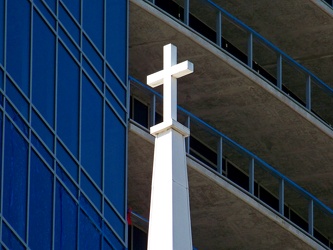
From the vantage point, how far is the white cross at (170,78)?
21.6m

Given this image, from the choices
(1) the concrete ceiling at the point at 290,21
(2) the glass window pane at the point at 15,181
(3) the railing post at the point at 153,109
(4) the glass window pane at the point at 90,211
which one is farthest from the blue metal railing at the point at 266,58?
(2) the glass window pane at the point at 15,181

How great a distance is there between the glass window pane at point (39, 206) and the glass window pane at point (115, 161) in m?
2.76

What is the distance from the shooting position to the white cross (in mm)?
21594

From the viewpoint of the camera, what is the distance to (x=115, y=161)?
36.3 metres

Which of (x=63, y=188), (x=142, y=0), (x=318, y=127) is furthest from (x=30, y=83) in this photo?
(x=318, y=127)

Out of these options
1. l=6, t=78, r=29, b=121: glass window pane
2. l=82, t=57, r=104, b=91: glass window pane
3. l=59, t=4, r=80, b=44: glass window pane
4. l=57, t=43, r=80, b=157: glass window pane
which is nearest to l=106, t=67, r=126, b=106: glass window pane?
l=82, t=57, r=104, b=91: glass window pane

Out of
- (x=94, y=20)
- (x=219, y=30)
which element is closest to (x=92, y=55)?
(x=94, y=20)

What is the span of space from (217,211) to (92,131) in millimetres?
4474

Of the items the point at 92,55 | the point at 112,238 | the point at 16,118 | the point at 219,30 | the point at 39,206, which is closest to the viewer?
the point at 16,118

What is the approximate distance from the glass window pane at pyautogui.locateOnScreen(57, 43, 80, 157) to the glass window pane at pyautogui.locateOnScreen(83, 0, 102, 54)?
52.3 inches

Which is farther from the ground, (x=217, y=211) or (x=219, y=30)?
(x=219, y=30)

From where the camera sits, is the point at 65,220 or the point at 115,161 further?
the point at 115,161

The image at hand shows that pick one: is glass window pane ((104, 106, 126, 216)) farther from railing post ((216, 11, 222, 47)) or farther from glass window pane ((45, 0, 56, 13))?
railing post ((216, 11, 222, 47))

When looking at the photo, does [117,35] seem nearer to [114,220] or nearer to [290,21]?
[114,220]
